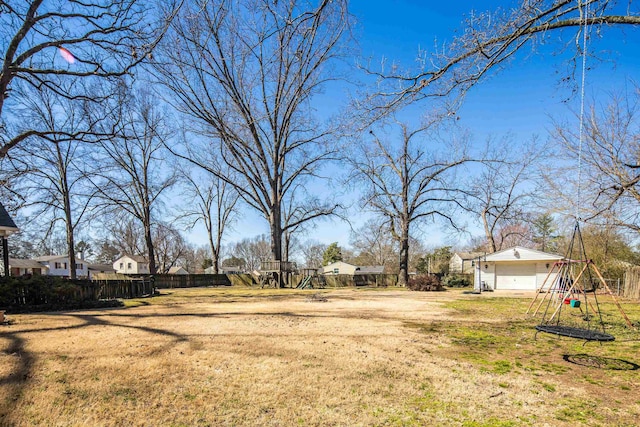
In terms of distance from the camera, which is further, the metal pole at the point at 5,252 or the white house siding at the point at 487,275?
the white house siding at the point at 487,275

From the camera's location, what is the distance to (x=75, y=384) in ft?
12.2

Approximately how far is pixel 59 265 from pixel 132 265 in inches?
396

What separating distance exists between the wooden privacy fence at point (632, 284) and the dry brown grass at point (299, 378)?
542 inches

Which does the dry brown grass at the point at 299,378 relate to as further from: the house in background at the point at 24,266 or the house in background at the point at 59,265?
the house in background at the point at 59,265

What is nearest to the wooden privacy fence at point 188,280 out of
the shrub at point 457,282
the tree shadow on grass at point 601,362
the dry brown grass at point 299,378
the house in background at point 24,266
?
the shrub at point 457,282

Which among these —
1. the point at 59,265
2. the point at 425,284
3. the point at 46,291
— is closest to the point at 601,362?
the point at 46,291

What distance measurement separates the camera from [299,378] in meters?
4.09

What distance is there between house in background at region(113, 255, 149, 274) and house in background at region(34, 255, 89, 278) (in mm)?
5687

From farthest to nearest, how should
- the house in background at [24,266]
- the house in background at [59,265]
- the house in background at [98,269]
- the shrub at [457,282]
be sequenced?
the house in background at [98,269] → the house in background at [59,265] → the house in background at [24,266] → the shrub at [457,282]

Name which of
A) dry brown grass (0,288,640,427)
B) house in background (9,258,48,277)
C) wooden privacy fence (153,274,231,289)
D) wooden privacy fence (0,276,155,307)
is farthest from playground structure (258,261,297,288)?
house in background (9,258,48,277)

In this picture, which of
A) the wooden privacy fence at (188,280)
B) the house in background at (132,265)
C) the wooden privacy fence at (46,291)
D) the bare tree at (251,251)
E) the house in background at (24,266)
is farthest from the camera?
the bare tree at (251,251)

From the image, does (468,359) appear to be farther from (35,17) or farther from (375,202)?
(375,202)

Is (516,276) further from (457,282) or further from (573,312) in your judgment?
(573,312)

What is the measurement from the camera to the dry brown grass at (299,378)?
10.4 ft
